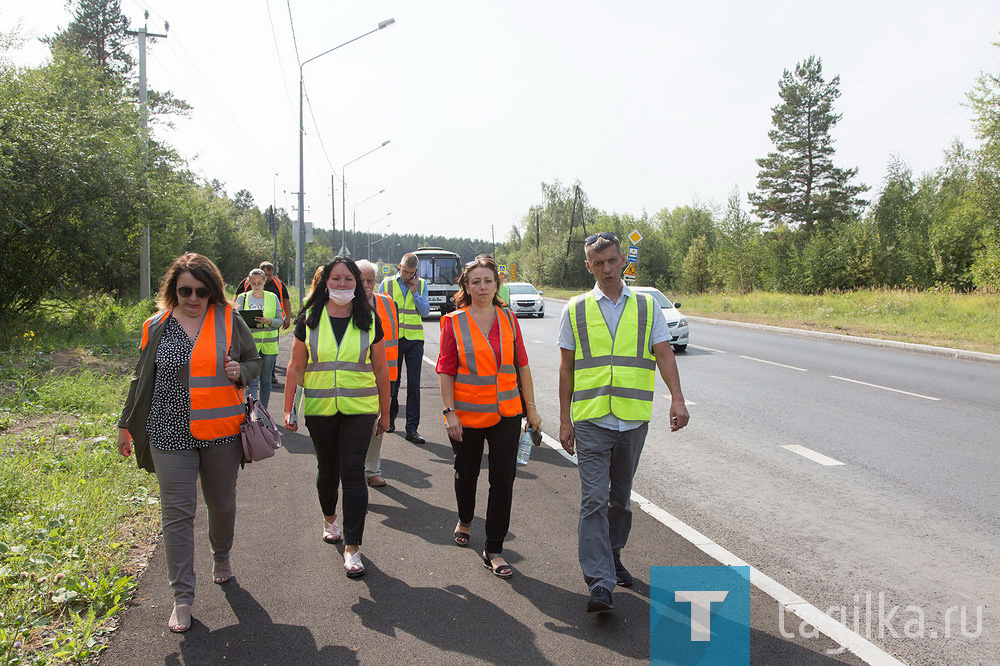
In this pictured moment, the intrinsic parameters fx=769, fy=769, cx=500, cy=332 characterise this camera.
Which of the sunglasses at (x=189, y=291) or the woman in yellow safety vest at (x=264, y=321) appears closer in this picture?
the sunglasses at (x=189, y=291)

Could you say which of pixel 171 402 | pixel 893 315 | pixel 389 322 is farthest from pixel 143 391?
pixel 893 315

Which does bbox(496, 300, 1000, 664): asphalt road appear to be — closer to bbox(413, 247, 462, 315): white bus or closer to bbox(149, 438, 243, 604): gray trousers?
bbox(149, 438, 243, 604): gray trousers

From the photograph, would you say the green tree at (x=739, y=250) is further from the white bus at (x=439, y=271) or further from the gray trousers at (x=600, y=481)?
the gray trousers at (x=600, y=481)

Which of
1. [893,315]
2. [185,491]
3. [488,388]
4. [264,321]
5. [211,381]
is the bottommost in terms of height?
[185,491]

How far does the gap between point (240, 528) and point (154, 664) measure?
5.96 feet

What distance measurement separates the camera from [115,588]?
13.3 feet

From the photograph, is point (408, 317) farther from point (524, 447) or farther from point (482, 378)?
point (482, 378)

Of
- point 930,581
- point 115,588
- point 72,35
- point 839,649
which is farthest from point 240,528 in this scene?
point 72,35

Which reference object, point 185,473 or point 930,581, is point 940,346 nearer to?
point 930,581

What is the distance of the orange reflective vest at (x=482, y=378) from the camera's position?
176 inches

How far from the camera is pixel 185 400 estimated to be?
398 cm

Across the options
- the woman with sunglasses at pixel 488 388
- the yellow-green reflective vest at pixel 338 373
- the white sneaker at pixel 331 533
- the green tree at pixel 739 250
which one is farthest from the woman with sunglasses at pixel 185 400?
the green tree at pixel 739 250

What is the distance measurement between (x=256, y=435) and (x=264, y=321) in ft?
14.9

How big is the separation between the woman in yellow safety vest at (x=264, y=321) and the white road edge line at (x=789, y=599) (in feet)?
15.8
